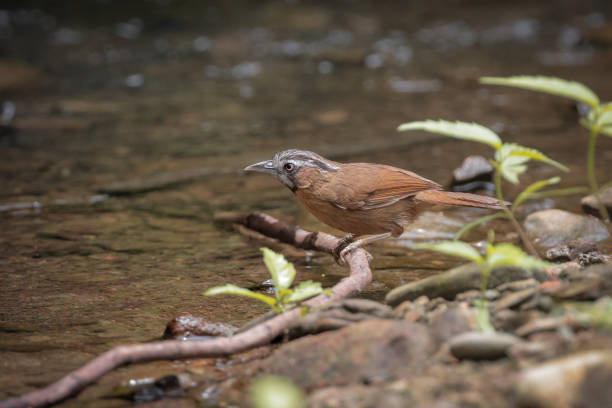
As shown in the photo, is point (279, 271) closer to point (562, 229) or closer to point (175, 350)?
point (175, 350)

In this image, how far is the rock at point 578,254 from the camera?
4086 mm

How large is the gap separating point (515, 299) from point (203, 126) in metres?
7.07

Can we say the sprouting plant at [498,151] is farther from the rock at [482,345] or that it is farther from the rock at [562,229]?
the rock at [562,229]

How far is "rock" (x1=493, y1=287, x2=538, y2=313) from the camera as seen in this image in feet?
10.3

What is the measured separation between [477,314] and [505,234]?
268cm

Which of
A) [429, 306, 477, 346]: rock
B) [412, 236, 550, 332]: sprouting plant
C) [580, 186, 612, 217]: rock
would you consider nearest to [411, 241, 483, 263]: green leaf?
[412, 236, 550, 332]: sprouting plant

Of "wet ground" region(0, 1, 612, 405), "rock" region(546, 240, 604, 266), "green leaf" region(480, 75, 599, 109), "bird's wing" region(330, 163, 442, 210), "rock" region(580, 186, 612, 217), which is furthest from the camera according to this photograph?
"rock" region(580, 186, 612, 217)

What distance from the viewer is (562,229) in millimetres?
5328

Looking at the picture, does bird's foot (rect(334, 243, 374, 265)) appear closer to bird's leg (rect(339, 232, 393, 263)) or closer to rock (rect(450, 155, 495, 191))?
bird's leg (rect(339, 232, 393, 263))

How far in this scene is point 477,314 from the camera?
3035mm

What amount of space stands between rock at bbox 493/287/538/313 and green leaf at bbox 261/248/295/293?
41.1 inches

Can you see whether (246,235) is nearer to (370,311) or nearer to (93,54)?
(370,311)

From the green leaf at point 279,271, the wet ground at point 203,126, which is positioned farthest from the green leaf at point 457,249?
the wet ground at point 203,126

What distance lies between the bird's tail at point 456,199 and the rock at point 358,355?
1.65 metres
